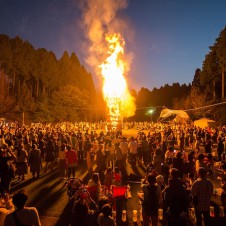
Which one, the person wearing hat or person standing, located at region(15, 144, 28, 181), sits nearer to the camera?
the person wearing hat

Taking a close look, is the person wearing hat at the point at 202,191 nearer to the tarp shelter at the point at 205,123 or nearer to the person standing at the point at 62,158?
the person standing at the point at 62,158

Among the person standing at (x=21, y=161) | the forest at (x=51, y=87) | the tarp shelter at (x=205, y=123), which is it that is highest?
the forest at (x=51, y=87)

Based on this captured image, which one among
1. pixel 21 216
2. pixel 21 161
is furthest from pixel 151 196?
pixel 21 161

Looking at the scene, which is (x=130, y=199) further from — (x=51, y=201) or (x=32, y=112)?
(x=32, y=112)

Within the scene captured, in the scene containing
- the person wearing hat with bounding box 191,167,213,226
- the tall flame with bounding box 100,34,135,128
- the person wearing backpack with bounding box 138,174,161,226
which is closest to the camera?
the person wearing backpack with bounding box 138,174,161,226

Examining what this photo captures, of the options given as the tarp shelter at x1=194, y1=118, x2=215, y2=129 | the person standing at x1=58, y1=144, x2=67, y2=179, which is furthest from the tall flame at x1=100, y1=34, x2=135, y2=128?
the person standing at x1=58, y1=144, x2=67, y2=179

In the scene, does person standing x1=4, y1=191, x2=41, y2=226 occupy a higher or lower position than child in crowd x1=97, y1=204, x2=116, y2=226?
higher

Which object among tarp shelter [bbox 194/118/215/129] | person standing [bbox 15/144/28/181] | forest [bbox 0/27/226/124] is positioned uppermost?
forest [bbox 0/27/226/124]

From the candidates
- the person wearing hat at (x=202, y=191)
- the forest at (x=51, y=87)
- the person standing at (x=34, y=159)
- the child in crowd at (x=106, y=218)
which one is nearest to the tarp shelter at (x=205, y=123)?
the forest at (x=51, y=87)

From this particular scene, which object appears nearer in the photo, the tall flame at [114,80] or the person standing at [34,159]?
the person standing at [34,159]

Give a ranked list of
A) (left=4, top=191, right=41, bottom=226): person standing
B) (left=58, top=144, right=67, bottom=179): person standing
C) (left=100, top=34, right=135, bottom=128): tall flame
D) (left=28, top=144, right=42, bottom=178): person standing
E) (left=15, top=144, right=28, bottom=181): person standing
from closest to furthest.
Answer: (left=4, top=191, right=41, bottom=226): person standing
(left=15, top=144, right=28, bottom=181): person standing
(left=58, top=144, right=67, bottom=179): person standing
(left=28, top=144, right=42, bottom=178): person standing
(left=100, top=34, right=135, bottom=128): tall flame

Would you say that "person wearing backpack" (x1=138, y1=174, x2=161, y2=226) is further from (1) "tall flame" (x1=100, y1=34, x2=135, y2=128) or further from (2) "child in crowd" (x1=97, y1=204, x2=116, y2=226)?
(1) "tall flame" (x1=100, y1=34, x2=135, y2=128)

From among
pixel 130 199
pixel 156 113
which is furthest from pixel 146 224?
pixel 156 113

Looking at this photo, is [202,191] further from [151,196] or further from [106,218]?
[106,218]
